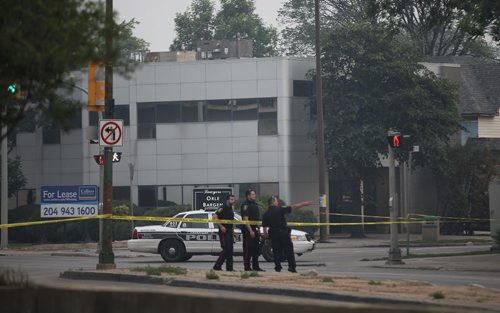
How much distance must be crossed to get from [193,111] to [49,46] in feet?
139

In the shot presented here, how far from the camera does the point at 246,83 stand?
53844mm

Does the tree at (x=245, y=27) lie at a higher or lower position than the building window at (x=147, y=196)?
higher

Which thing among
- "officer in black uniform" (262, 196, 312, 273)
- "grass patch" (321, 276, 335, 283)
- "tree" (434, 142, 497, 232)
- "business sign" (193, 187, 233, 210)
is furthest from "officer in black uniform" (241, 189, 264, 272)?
"tree" (434, 142, 497, 232)

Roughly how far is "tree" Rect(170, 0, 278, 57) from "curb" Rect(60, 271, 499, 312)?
77005 mm

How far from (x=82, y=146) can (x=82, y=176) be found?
152cm

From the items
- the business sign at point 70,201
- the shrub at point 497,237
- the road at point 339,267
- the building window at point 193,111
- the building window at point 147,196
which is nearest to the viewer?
the road at point 339,267

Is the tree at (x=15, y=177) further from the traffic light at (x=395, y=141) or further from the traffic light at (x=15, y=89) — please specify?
the traffic light at (x=15, y=89)

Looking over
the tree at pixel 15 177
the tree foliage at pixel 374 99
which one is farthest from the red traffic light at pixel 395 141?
the tree at pixel 15 177

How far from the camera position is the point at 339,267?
89.9 feet

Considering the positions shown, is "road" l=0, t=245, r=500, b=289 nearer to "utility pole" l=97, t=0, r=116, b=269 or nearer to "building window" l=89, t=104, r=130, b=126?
"utility pole" l=97, t=0, r=116, b=269

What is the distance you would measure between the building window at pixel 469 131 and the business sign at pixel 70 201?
78.9ft

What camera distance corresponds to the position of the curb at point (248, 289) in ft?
47.4

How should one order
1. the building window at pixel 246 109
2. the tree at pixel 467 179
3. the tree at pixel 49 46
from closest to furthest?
the tree at pixel 49 46, the tree at pixel 467 179, the building window at pixel 246 109

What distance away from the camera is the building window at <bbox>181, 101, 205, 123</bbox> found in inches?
2151
